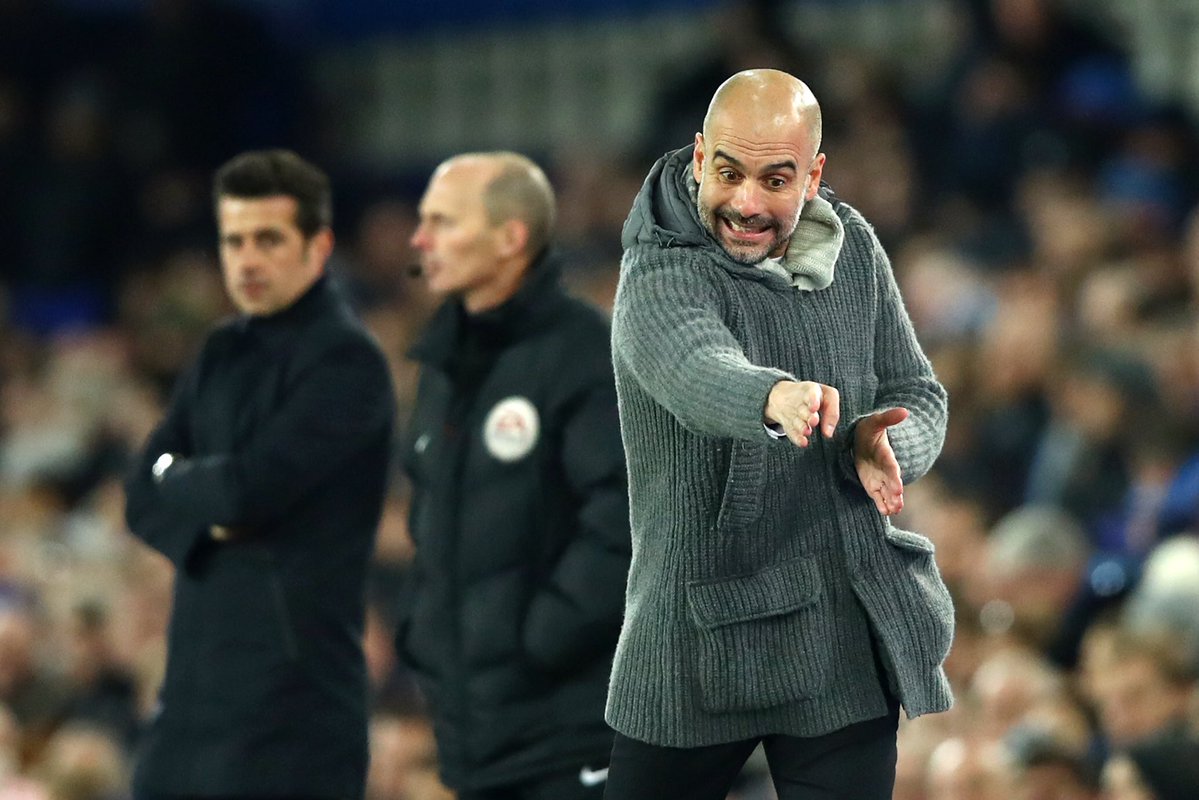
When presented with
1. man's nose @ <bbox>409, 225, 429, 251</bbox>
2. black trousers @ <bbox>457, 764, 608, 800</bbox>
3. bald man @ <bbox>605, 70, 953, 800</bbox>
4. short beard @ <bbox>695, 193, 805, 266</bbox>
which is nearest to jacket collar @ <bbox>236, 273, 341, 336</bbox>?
man's nose @ <bbox>409, 225, 429, 251</bbox>

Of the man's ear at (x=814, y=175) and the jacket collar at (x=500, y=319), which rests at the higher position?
the man's ear at (x=814, y=175)

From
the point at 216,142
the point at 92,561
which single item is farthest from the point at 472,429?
the point at 216,142

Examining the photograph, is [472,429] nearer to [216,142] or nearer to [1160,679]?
[1160,679]

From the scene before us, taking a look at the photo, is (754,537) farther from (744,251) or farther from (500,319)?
(500,319)

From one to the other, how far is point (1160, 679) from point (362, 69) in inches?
320

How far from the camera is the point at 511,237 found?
15.6ft

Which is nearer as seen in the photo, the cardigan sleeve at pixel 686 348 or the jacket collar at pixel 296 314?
the cardigan sleeve at pixel 686 348

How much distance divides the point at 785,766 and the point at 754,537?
0.36 meters

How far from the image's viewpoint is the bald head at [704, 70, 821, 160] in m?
3.09

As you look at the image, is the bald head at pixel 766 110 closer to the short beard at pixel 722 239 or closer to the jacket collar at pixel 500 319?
the short beard at pixel 722 239

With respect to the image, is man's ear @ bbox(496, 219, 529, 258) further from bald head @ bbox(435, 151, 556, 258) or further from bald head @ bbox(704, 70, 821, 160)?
bald head @ bbox(704, 70, 821, 160)

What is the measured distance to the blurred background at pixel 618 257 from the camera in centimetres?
626

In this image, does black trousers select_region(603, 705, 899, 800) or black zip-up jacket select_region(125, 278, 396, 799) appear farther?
black zip-up jacket select_region(125, 278, 396, 799)

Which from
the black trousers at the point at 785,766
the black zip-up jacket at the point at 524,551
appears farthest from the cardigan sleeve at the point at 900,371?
the black zip-up jacket at the point at 524,551
